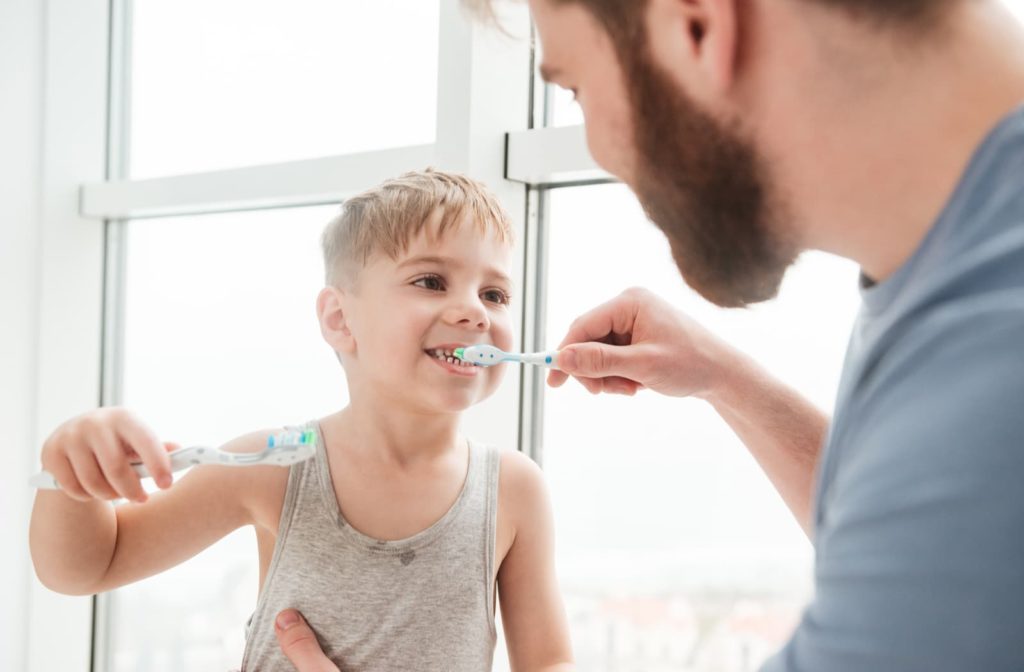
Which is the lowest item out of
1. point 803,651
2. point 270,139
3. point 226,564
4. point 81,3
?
point 226,564

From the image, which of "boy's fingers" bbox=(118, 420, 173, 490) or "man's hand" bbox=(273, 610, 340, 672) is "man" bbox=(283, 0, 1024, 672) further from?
"man's hand" bbox=(273, 610, 340, 672)

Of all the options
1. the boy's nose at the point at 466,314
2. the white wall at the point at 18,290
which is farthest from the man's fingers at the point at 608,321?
the white wall at the point at 18,290

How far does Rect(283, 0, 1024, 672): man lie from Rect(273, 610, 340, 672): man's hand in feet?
2.09

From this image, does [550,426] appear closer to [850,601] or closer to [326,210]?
[326,210]

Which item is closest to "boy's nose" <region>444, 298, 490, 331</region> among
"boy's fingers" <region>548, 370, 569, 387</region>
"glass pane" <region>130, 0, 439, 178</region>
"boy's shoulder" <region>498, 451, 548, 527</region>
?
"boy's fingers" <region>548, 370, 569, 387</region>

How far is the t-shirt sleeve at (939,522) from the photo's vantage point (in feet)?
1.27

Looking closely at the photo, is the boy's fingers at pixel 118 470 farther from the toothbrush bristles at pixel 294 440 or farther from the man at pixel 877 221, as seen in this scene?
the man at pixel 877 221

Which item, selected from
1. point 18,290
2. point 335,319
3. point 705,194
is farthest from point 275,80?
point 705,194

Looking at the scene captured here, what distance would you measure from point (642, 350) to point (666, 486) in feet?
1.53

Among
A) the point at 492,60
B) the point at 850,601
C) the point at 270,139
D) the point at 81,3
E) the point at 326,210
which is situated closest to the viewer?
the point at 850,601

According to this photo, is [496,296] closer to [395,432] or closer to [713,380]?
[395,432]

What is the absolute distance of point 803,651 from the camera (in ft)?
1.50

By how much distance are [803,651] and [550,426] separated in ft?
3.28

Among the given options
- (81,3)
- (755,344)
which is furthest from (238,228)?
(755,344)
